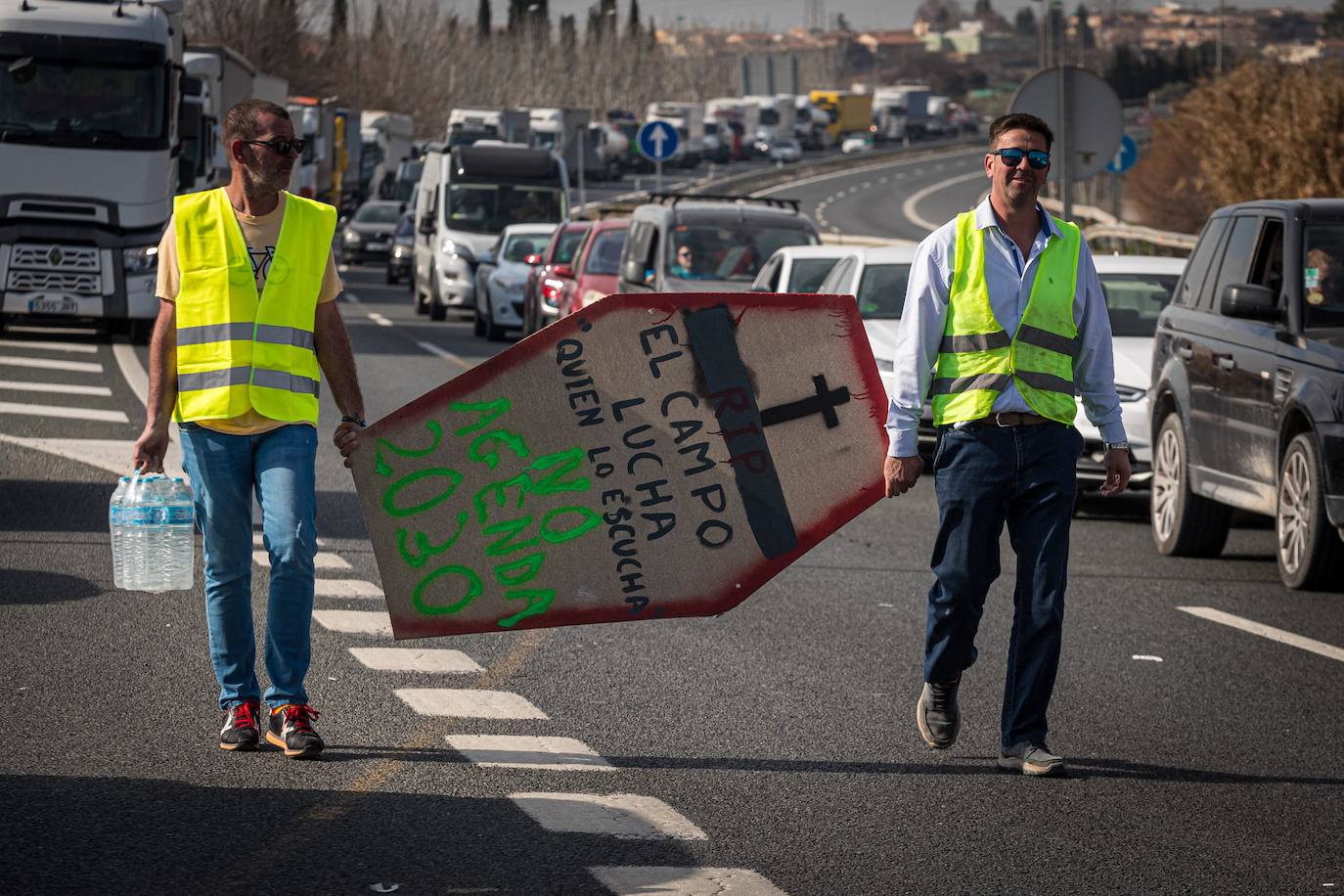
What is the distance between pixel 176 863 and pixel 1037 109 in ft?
52.1

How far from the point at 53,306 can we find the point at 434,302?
10079 mm

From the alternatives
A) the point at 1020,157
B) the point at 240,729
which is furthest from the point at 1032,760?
the point at 240,729

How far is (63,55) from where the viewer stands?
80.6 feet

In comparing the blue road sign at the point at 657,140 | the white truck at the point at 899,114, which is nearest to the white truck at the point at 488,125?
the blue road sign at the point at 657,140

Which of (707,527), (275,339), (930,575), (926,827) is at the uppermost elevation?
(275,339)

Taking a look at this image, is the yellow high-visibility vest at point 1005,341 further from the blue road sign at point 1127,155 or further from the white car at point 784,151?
the white car at point 784,151

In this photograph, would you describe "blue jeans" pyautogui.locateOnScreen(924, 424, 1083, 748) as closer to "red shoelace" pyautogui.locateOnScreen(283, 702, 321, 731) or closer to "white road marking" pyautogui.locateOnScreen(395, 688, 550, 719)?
"white road marking" pyautogui.locateOnScreen(395, 688, 550, 719)

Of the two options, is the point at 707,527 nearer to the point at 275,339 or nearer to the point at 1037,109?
the point at 275,339

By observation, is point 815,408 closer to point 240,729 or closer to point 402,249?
point 240,729

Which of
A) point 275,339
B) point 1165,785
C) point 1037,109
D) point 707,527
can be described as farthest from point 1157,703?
point 1037,109

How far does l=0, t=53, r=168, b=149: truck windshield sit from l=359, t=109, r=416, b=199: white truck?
1961 inches

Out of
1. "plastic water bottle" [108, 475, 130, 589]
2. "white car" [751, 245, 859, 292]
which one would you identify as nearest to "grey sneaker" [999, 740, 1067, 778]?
"plastic water bottle" [108, 475, 130, 589]

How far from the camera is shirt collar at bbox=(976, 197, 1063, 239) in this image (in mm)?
6812

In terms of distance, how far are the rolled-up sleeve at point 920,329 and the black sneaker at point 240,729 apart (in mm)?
2140
